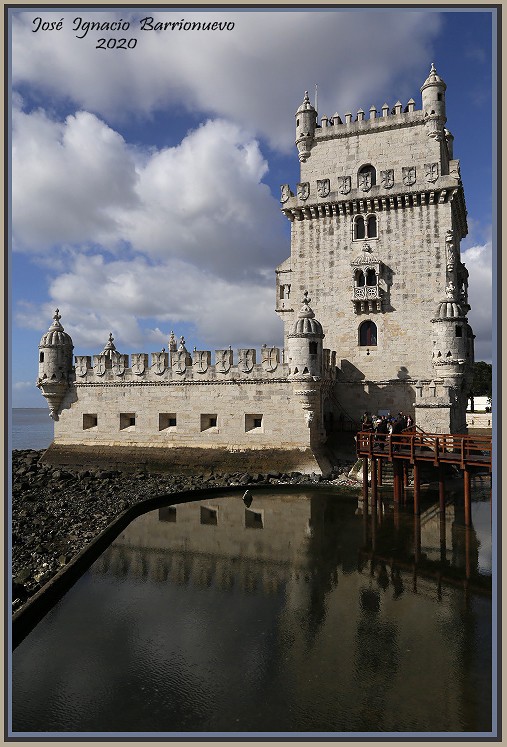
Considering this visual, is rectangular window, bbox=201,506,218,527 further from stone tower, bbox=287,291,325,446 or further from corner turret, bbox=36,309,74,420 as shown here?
corner turret, bbox=36,309,74,420

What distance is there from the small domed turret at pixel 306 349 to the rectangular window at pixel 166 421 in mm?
6757

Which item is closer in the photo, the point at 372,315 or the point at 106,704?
the point at 106,704

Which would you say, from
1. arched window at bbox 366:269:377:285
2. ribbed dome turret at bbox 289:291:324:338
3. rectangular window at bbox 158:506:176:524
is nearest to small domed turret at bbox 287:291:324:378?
ribbed dome turret at bbox 289:291:324:338

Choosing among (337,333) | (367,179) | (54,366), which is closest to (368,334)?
(337,333)

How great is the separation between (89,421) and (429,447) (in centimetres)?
1725

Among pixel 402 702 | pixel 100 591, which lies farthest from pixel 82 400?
pixel 402 702

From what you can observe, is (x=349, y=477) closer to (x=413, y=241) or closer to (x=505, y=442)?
(x=413, y=241)

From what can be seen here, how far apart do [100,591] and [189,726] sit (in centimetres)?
485

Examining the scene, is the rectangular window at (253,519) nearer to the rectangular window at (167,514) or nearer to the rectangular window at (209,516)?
the rectangular window at (209,516)

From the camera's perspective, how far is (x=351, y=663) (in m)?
7.18

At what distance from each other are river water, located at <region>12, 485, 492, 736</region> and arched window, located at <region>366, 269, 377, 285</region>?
13275mm

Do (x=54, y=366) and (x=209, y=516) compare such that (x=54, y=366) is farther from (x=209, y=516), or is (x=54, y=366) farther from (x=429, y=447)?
(x=429, y=447)

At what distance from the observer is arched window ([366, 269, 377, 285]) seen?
23430mm

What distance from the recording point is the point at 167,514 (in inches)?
640
